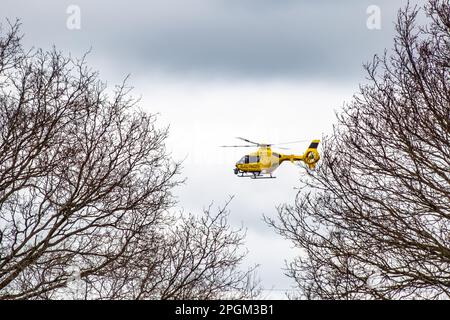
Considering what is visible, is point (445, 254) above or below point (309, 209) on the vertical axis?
below

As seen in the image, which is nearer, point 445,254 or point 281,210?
point 445,254

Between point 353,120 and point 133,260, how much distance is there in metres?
5.40

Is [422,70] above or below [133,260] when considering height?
above

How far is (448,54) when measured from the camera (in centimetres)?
1805

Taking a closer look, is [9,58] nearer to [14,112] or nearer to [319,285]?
[14,112]

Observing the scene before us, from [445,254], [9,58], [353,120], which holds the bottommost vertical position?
[445,254]

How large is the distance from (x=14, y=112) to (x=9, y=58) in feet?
4.87

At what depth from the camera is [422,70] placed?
1772 cm

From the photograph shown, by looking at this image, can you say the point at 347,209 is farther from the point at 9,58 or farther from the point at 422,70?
the point at 9,58
